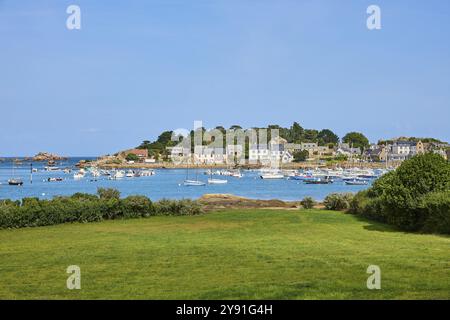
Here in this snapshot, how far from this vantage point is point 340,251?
19406mm

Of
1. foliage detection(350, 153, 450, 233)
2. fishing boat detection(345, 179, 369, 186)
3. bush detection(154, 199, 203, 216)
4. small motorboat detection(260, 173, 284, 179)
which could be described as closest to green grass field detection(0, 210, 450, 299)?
foliage detection(350, 153, 450, 233)

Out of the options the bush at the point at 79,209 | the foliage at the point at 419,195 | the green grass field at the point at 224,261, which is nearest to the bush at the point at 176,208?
the bush at the point at 79,209

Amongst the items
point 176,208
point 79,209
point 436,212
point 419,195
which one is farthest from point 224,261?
point 176,208

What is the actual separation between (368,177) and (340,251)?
113081mm

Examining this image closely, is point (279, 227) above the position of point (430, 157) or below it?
below

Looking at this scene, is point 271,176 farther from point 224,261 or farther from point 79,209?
point 224,261

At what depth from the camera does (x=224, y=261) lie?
57.3 ft

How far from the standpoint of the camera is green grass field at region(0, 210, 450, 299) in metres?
12.9

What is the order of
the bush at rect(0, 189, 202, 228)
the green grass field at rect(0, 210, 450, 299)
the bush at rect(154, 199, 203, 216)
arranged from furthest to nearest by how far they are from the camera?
the bush at rect(154, 199, 203, 216) → the bush at rect(0, 189, 202, 228) → the green grass field at rect(0, 210, 450, 299)

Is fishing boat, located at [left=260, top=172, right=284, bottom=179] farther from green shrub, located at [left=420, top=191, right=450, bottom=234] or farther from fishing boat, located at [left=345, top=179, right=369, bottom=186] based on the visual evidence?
green shrub, located at [left=420, top=191, right=450, bottom=234]

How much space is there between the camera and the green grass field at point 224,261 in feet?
42.4
